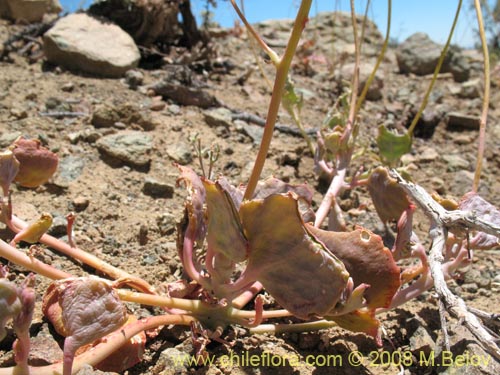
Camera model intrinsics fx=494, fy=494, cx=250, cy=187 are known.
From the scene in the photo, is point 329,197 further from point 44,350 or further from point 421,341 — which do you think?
point 44,350

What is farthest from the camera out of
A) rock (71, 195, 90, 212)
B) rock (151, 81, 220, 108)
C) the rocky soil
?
rock (151, 81, 220, 108)

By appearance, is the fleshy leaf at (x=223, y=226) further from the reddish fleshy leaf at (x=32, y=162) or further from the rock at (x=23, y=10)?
the rock at (x=23, y=10)

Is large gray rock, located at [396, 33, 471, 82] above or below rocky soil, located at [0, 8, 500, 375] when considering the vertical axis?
above

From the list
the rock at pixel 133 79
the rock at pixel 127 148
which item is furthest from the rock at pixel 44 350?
the rock at pixel 133 79

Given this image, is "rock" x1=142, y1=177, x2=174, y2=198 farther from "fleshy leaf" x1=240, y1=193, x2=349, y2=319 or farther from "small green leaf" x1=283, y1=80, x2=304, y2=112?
"fleshy leaf" x1=240, y1=193, x2=349, y2=319

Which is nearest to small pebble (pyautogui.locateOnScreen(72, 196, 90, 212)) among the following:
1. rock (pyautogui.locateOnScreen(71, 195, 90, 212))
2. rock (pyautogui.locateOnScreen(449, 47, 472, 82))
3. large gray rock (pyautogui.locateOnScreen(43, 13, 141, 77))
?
rock (pyautogui.locateOnScreen(71, 195, 90, 212))

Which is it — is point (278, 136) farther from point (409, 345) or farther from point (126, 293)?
point (126, 293)

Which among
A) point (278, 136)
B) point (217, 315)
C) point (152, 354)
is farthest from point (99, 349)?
point (278, 136)

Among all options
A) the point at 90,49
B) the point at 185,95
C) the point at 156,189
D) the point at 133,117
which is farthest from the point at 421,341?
the point at 90,49
